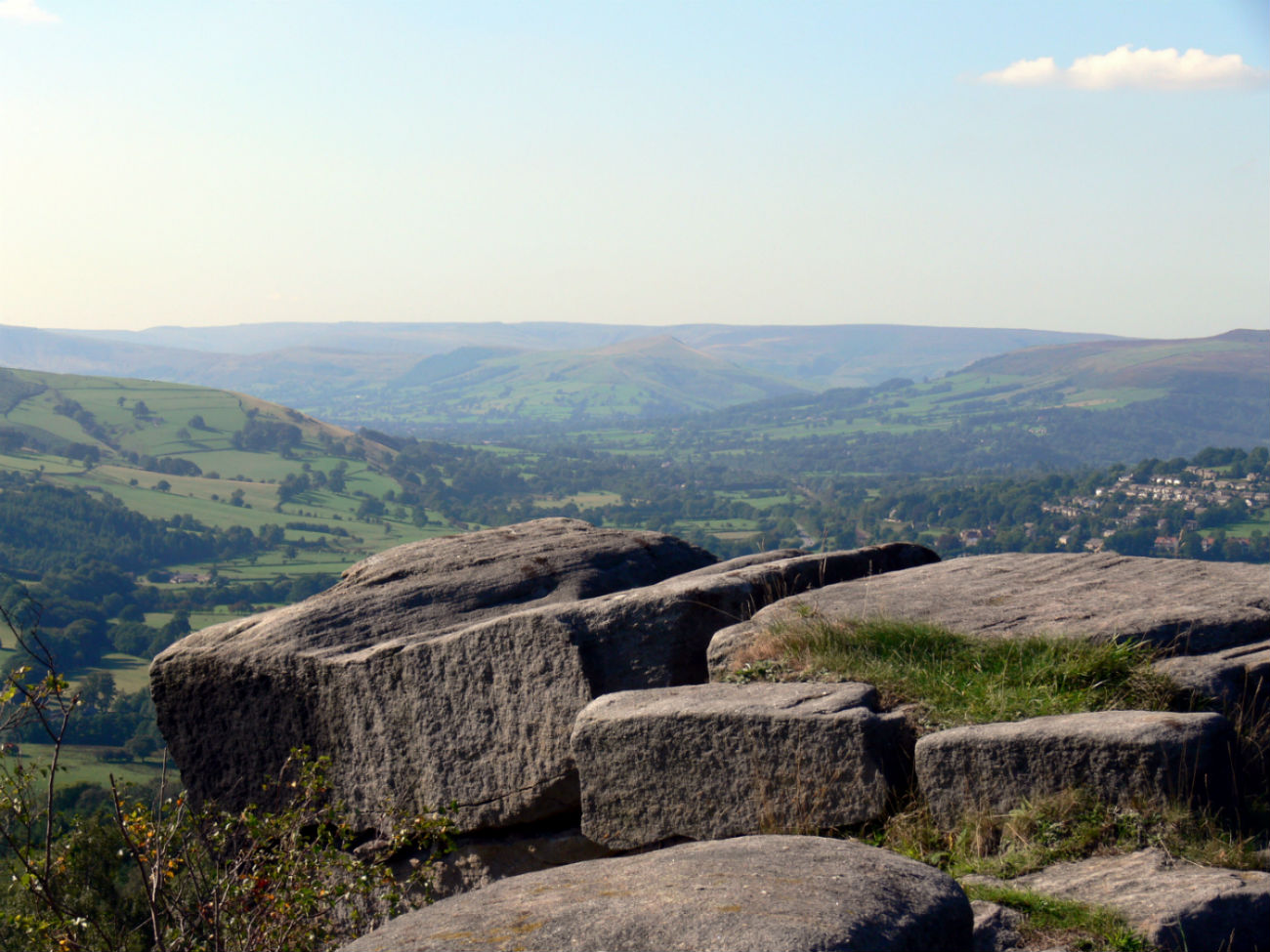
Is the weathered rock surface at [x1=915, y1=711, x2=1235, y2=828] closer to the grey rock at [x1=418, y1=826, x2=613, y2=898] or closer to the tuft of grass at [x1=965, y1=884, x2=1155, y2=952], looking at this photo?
the tuft of grass at [x1=965, y1=884, x2=1155, y2=952]

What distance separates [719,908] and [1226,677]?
4333 millimetres

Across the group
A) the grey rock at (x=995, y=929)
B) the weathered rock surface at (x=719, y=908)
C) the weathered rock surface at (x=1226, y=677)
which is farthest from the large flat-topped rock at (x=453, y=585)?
the grey rock at (x=995, y=929)

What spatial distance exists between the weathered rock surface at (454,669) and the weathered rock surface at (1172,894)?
13.2 ft

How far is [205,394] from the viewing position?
186 meters

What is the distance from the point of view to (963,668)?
23.8ft

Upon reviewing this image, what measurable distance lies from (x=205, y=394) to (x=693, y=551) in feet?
630

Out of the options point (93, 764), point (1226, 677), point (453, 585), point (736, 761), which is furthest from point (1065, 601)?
point (93, 764)

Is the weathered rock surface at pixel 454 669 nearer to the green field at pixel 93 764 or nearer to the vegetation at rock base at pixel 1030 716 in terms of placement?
the vegetation at rock base at pixel 1030 716

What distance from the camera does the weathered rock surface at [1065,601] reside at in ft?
24.5

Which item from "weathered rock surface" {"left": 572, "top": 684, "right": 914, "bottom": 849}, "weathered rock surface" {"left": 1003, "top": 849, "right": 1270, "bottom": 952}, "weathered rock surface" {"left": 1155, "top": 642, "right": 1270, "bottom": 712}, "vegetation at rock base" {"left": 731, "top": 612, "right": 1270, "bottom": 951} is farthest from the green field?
"weathered rock surface" {"left": 1003, "top": 849, "right": 1270, "bottom": 952}

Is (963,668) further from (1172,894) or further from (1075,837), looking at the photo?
(1172,894)

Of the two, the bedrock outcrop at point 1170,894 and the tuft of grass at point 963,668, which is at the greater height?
the tuft of grass at point 963,668

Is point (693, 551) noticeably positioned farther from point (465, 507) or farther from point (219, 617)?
point (465, 507)

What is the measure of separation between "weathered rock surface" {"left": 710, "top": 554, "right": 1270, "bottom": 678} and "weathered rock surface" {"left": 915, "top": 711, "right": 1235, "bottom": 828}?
1.69 m
